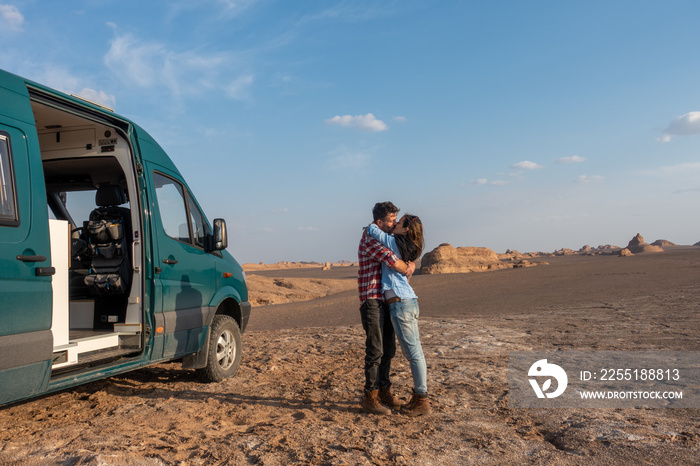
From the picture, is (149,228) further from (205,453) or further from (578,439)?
(578,439)

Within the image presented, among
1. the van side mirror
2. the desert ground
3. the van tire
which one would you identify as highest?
the van side mirror

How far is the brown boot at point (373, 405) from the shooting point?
509 cm

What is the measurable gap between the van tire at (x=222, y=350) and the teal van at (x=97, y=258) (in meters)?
0.02

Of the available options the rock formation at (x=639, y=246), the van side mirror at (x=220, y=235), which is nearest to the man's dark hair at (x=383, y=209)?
the van side mirror at (x=220, y=235)

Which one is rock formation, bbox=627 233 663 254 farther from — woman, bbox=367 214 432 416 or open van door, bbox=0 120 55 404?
open van door, bbox=0 120 55 404

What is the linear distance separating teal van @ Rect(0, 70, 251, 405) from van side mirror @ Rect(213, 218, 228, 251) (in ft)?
0.05

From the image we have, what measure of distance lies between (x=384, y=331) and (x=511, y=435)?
1.60 meters

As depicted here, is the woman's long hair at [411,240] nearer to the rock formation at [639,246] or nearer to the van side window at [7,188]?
the van side window at [7,188]

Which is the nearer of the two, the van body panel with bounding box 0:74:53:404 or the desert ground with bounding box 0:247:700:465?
the van body panel with bounding box 0:74:53:404

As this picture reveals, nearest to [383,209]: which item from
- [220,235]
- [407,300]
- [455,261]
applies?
[407,300]

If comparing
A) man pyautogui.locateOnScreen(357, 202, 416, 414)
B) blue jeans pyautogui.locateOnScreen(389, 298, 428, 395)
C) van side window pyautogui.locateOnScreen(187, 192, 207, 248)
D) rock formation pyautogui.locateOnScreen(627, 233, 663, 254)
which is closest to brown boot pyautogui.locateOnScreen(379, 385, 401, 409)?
man pyautogui.locateOnScreen(357, 202, 416, 414)

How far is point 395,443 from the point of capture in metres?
4.22

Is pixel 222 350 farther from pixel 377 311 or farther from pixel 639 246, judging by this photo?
pixel 639 246

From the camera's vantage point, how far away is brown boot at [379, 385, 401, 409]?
17.4ft
